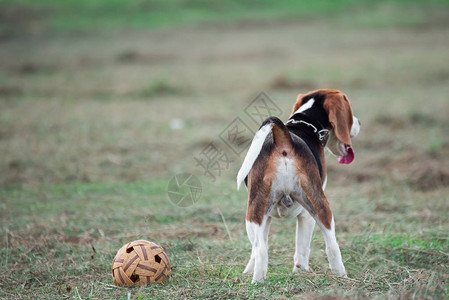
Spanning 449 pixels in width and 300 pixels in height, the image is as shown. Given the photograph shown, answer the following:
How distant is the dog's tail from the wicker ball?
1068mm

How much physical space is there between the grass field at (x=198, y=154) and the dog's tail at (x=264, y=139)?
0.99 m

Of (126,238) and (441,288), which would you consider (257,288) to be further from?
(126,238)

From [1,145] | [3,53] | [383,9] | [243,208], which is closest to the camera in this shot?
[243,208]

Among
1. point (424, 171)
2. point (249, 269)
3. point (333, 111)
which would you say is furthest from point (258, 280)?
point (424, 171)

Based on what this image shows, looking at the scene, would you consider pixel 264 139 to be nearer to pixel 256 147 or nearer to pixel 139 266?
pixel 256 147

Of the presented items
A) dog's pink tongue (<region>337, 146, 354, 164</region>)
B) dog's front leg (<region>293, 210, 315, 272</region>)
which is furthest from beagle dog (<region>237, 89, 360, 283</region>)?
dog's pink tongue (<region>337, 146, 354, 164</region>)

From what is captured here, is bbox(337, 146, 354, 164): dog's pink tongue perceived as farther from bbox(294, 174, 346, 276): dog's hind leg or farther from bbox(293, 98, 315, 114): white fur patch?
bbox(294, 174, 346, 276): dog's hind leg

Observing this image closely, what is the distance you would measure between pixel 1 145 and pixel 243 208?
572 cm

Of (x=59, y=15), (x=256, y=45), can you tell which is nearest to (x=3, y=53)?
(x=59, y=15)

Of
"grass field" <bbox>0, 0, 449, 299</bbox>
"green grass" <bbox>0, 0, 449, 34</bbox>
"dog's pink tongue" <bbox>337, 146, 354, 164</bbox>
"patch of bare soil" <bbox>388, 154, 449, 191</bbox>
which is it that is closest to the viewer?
"grass field" <bbox>0, 0, 449, 299</bbox>

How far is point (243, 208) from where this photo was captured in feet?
25.0

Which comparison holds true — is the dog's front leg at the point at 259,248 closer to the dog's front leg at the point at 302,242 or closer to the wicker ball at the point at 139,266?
the dog's front leg at the point at 302,242

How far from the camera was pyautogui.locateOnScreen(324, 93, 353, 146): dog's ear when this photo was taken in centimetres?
515

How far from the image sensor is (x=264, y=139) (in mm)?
4559
